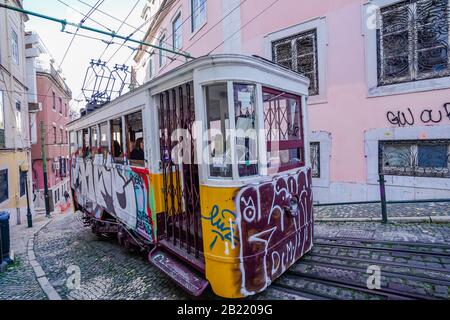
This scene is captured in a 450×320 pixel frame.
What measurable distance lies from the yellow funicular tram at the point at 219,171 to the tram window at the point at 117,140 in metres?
0.06

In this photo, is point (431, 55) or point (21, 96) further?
point (21, 96)

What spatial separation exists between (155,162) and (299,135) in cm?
237

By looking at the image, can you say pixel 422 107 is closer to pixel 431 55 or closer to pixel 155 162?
pixel 431 55

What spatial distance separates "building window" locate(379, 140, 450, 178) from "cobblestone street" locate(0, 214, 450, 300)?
78.8 inches

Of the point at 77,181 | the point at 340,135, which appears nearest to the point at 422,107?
the point at 340,135

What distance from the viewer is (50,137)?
22844 millimetres

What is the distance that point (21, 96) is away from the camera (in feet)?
47.0

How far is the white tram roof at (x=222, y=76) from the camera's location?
319 centimetres

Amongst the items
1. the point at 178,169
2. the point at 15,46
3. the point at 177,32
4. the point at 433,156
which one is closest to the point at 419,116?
the point at 433,156

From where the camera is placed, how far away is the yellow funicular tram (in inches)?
127

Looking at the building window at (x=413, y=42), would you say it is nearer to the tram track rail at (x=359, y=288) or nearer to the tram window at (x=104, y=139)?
the tram track rail at (x=359, y=288)

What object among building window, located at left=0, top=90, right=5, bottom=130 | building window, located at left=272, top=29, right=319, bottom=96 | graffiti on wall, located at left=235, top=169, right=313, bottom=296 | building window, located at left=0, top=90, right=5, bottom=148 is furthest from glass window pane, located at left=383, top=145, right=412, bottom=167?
building window, located at left=0, top=90, right=5, bottom=130
